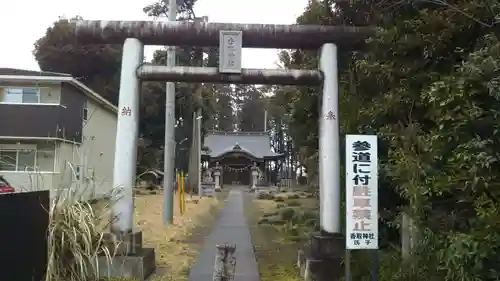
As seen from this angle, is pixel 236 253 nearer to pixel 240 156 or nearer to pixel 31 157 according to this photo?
pixel 31 157

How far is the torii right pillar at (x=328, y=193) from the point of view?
295 inches

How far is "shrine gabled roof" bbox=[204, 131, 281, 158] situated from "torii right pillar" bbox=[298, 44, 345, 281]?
3612cm

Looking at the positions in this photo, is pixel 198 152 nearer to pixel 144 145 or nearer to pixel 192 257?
pixel 144 145

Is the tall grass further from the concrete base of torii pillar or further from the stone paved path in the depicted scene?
the concrete base of torii pillar

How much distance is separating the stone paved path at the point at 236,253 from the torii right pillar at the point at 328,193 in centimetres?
101

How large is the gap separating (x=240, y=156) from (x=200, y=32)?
36.1m

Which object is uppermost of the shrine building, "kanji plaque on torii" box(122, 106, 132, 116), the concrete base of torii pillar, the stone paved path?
the shrine building

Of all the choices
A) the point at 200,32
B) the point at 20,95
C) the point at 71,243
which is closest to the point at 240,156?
the point at 20,95

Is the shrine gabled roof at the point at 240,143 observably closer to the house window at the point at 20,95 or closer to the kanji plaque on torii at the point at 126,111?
the house window at the point at 20,95

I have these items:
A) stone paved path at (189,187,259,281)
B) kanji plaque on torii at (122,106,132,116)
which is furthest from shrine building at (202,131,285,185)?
kanji plaque on torii at (122,106,132,116)

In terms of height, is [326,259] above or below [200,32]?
below

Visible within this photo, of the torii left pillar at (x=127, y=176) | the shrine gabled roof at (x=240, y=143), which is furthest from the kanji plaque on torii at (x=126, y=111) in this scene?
the shrine gabled roof at (x=240, y=143)

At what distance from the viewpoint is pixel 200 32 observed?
804 cm

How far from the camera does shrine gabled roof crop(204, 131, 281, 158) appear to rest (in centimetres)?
4550
